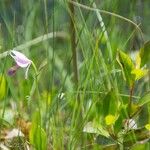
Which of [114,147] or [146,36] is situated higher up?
[146,36]

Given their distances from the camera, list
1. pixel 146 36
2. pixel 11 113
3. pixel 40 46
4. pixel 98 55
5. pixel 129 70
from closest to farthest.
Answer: pixel 129 70 → pixel 98 55 → pixel 11 113 → pixel 40 46 → pixel 146 36

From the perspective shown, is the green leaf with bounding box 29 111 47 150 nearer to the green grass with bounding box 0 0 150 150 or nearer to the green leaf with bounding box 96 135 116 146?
the green grass with bounding box 0 0 150 150

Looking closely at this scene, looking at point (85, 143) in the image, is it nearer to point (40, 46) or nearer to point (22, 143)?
point (22, 143)

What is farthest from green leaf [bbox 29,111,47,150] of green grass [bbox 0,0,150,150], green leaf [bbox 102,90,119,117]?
green leaf [bbox 102,90,119,117]

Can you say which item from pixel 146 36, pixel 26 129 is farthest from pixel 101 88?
pixel 146 36

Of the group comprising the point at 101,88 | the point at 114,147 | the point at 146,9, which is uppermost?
the point at 146,9

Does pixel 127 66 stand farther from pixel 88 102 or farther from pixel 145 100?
pixel 88 102

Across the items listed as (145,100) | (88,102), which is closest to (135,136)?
(145,100)

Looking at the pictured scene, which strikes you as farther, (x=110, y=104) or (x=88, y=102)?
(x=88, y=102)


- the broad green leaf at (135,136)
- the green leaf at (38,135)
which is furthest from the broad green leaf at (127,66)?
the green leaf at (38,135)

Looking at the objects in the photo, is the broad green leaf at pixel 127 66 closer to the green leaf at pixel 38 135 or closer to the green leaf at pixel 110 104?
the green leaf at pixel 110 104
